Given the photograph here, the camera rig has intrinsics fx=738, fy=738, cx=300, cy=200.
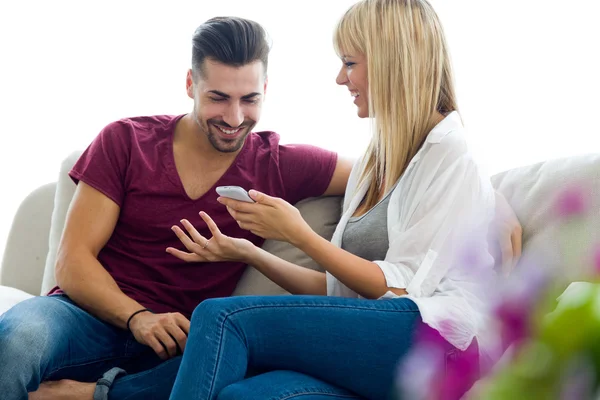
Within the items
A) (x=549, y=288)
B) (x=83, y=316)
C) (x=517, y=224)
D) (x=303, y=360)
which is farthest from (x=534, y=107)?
(x=549, y=288)

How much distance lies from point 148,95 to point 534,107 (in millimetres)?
1477

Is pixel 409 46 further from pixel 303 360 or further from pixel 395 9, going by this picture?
pixel 303 360

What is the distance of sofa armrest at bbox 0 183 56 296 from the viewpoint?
235cm

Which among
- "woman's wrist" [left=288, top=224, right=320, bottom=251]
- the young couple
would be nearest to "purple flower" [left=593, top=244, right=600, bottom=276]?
the young couple

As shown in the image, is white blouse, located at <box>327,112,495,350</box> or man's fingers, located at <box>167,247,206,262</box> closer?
white blouse, located at <box>327,112,495,350</box>

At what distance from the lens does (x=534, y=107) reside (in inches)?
90.7

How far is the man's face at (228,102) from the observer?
6.51 feet

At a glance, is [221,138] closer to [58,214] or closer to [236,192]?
[236,192]

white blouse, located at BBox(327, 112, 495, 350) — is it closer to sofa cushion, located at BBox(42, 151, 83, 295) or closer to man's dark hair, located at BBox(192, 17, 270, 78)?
man's dark hair, located at BBox(192, 17, 270, 78)

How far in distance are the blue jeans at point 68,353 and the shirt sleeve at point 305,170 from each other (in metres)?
0.57

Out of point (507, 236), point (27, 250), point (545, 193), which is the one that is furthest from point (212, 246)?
point (27, 250)

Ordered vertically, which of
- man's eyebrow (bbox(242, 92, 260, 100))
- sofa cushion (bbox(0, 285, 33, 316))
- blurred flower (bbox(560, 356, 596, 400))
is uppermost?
blurred flower (bbox(560, 356, 596, 400))

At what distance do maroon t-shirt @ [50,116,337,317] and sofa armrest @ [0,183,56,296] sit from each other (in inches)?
16.9

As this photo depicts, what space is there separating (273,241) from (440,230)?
25.8 inches
